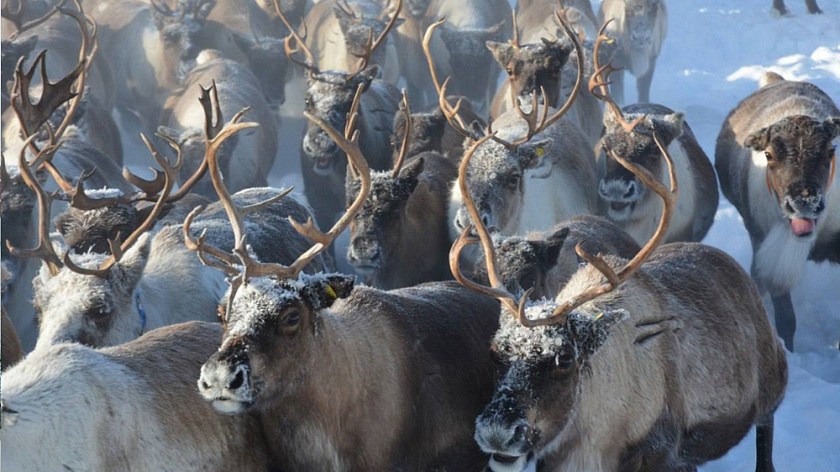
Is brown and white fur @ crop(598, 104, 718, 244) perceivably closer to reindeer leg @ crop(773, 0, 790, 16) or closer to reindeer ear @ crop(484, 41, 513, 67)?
reindeer ear @ crop(484, 41, 513, 67)

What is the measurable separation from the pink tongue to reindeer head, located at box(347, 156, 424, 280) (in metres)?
2.52

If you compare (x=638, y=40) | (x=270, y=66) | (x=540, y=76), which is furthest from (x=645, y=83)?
(x=540, y=76)

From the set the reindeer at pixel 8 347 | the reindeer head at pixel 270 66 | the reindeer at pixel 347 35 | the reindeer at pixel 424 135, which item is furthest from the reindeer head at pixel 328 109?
the reindeer at pixel 8 347

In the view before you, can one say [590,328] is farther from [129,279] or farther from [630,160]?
[630,160]

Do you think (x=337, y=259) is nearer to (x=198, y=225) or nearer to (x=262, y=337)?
(x=198, y=225)

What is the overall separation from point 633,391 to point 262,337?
1.52 meters

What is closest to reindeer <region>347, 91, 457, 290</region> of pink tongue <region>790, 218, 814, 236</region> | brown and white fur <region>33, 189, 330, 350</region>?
→ brown and white fur <region>33, 189, 330, 350</region>

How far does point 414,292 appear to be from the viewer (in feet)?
16.1

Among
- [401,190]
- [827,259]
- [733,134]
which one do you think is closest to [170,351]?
[401,190]

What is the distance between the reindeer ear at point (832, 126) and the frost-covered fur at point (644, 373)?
2.23 metres

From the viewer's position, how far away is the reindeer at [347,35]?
11.0 metres

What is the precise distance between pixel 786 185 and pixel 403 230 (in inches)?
99.2

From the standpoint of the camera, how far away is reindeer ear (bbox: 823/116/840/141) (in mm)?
6832

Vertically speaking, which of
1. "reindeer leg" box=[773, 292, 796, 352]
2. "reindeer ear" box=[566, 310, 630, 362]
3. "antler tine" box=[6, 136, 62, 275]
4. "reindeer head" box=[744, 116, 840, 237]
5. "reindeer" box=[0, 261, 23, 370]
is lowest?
"reindeer leg" box=[773, 292, 796, 352]
